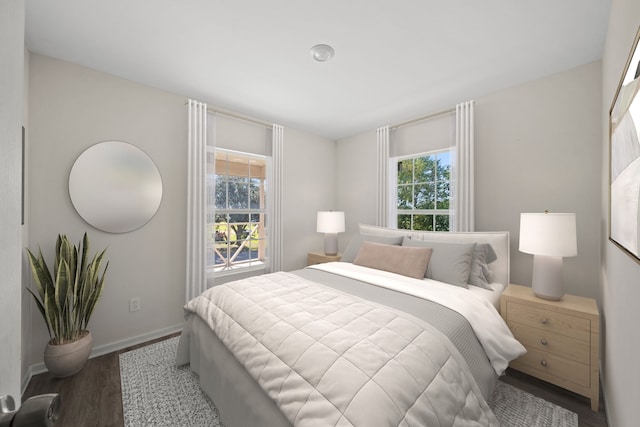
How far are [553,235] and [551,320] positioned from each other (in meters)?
0.62

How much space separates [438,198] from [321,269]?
5.85ft

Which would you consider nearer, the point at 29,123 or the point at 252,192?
the point at 29,123

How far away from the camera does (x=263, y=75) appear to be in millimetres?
2443

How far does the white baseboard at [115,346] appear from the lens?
6.68 ft

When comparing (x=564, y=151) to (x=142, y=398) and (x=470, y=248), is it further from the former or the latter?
(x=142, y=398)

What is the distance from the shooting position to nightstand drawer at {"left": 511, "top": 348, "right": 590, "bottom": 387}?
1.76 m

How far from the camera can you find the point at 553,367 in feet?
6.11

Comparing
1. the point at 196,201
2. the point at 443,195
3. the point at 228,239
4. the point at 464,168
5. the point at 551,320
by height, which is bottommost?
the point at 551,320

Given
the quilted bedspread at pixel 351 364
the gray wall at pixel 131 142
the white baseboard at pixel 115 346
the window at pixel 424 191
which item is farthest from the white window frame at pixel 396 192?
the white baseboard at pixel 115 346

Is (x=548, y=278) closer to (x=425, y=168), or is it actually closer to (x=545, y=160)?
(x=545, y=160)

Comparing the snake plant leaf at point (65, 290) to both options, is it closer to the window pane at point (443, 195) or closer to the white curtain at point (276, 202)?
the white curtain at point (276, 202)

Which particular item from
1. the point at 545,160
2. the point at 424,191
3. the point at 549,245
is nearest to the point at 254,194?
the point at 424,191

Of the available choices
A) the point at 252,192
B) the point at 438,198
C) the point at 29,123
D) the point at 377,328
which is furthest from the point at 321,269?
the point at 29,123

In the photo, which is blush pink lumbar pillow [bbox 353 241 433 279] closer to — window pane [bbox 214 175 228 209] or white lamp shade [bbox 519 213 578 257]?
white lamp shade [bbox 519 213 578 257]
